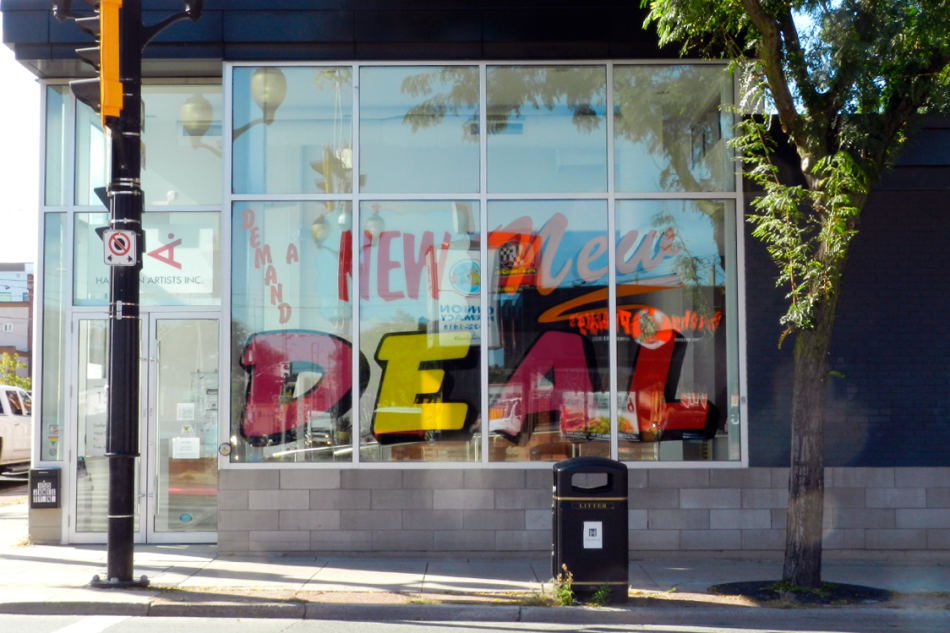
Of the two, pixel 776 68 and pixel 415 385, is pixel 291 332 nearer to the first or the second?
pixel 415 385

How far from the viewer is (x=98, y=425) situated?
34.4ft

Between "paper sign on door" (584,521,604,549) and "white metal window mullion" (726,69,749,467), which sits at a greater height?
"white metal window mullion" (726,69,749,467)

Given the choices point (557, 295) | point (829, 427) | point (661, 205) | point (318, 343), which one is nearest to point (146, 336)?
point (318, 343)

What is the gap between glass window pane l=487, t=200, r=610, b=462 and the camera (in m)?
9.98

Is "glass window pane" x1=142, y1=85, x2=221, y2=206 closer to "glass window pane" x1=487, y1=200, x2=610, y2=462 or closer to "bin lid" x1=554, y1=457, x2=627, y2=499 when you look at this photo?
"glass window pane" x1=487, y1=200, x2=610, y2=462

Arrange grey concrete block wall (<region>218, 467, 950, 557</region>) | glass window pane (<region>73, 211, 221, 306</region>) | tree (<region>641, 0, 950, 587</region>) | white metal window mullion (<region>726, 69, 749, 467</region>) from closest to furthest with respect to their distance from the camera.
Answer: tree (<region>641, 0, 950, 587</region>) → grey concrete block wall (<region>218, 467, 950, 557</region>) → white metal window mullion (<region>726, 69, 749, 467</region>) → glass window pane (<region>73, 211, 221, 306</region>)

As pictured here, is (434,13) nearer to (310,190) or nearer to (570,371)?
(310,190)

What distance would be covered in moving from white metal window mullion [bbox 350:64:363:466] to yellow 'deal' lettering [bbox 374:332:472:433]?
0.82ft

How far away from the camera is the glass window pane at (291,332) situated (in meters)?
9.96

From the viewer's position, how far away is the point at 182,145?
10.8 metres

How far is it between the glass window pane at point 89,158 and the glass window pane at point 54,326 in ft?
1.31

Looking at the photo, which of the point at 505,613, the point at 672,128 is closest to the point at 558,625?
the point at 505,613

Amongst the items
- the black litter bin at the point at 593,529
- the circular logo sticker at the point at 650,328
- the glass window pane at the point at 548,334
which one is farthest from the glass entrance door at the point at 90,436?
the circular logo sticker at the point at 650,328

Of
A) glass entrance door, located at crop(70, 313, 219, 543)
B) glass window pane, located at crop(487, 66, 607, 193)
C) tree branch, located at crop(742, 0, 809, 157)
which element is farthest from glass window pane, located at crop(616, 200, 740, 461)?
glass entrance door, located at crop(70, 313, 219, 543)
